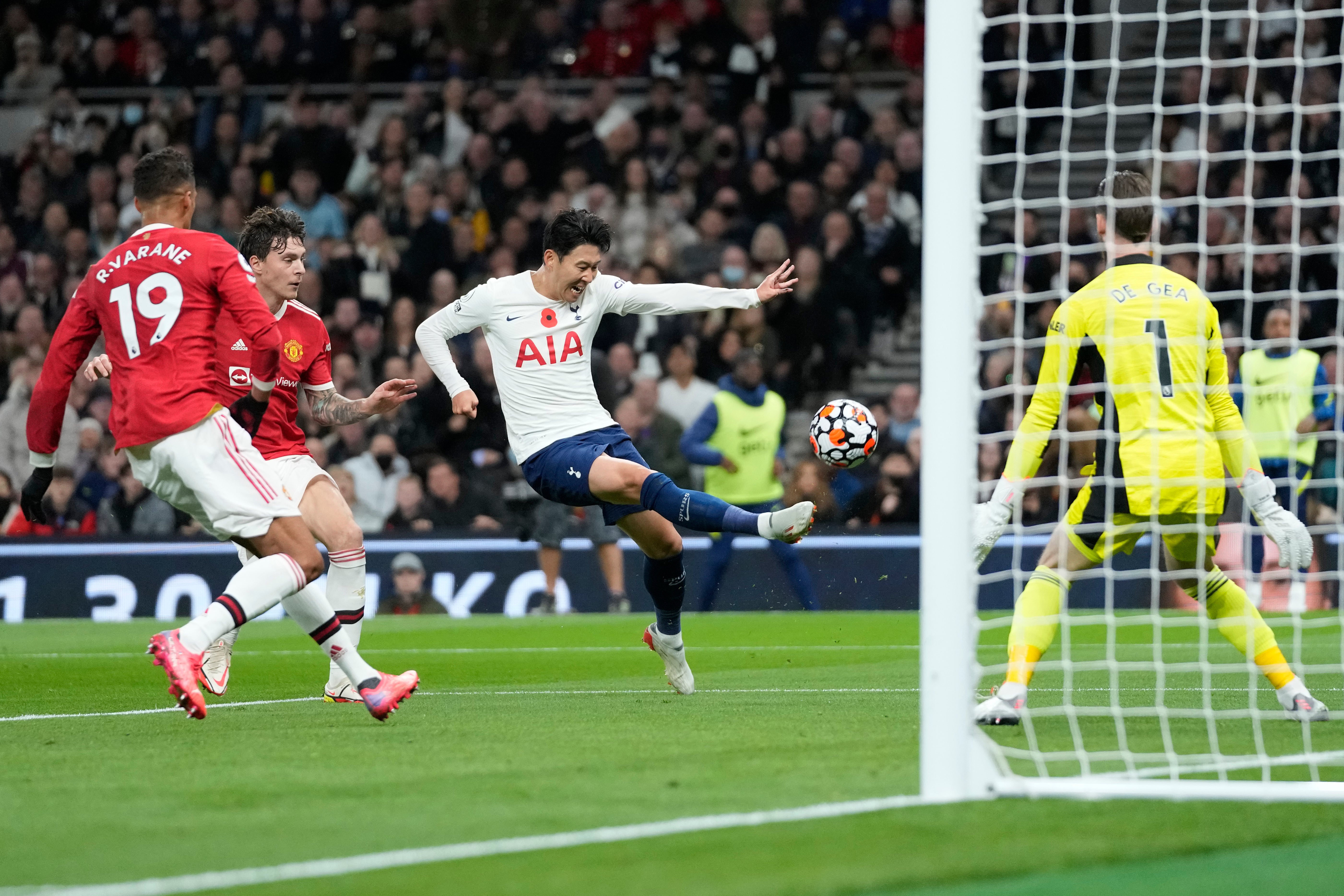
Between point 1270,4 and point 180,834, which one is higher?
point 1270,4

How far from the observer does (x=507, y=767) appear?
17.1 ft

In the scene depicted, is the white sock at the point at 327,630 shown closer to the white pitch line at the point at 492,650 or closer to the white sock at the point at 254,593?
the white sock at the point at 254,593

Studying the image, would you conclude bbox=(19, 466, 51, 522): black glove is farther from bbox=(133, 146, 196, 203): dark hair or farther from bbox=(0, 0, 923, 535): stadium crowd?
bbox=(0, 0, 923, 535): stadium crowd

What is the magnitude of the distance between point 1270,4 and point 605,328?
293 inches

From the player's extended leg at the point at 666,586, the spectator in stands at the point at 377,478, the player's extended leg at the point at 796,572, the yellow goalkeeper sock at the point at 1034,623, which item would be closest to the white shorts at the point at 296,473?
the player's extended leg at the point at 666,586

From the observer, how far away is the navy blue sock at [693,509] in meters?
7.23

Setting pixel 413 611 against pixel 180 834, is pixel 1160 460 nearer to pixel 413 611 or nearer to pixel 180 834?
pixel 180 834

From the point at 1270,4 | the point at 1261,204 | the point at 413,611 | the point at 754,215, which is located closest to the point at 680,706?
the point at 1261,204

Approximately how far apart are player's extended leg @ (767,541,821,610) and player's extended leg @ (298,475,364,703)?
20.2 ft

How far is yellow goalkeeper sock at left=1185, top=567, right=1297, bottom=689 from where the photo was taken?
6.45m

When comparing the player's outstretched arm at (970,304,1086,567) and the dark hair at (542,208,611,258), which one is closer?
the player's outstretched arm at (970,304,1086,567)

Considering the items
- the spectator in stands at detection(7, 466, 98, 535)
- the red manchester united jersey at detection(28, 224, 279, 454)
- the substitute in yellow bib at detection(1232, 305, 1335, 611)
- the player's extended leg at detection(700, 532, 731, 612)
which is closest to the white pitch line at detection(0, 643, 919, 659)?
the player's extended leg at detection(700, 532, 731, 612)

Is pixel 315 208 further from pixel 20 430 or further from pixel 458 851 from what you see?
pixel 458 851

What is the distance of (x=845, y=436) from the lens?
878 centimetres
